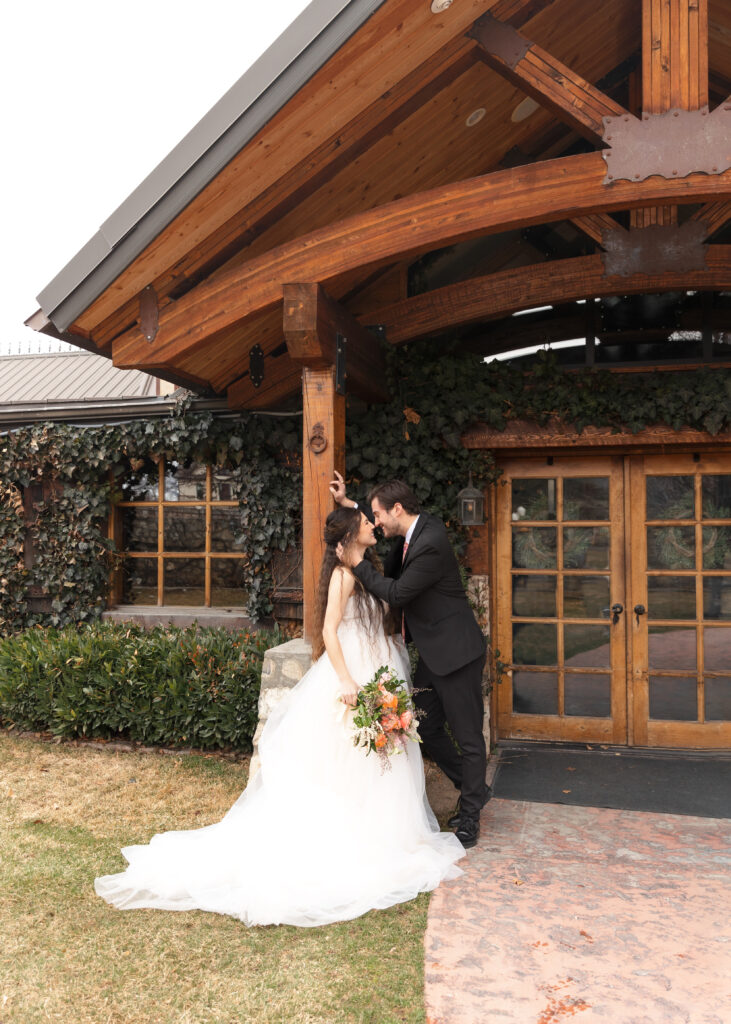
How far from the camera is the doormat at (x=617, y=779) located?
4750 mm

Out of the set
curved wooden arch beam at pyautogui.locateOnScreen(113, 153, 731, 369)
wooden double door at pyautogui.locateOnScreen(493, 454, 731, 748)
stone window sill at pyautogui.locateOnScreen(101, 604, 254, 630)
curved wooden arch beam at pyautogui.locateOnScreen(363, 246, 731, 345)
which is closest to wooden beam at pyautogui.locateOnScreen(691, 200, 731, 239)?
curved wooden arch beam at pyautogui.locateOnScreen(363, 246, 731, 345)

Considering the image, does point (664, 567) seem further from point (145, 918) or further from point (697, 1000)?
point (145, 918)

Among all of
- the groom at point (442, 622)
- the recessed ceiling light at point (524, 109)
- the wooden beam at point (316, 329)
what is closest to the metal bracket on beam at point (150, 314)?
the wooden beam at point (316, 329)

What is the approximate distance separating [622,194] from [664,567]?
10.1 ft

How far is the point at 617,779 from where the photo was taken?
5180 millimetres

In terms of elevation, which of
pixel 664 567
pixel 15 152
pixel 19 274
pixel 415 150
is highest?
pixel 15 152

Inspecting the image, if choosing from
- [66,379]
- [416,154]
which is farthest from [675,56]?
[66,379]

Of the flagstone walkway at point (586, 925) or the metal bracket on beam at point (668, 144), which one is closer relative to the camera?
the flagstone walkway at point (586, 925)

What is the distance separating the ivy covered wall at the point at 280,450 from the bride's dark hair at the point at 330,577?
178 cm

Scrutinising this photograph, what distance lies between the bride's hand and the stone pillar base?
0.55 m

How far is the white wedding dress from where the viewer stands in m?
3.41

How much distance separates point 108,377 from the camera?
30.1ft

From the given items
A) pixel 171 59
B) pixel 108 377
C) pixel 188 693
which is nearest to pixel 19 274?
pixel 171 59

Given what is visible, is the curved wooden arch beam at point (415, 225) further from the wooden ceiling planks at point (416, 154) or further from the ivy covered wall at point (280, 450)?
the ivy covered wall at point (280, 450)
